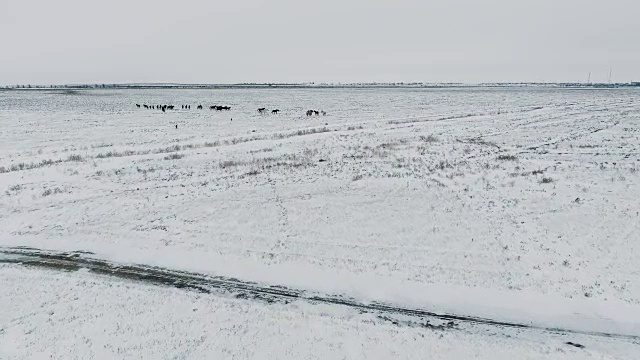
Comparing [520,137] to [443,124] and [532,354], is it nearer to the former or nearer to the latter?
[443,124]

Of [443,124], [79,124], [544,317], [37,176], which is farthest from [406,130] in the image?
[79,124]

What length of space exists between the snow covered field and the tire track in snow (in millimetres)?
214

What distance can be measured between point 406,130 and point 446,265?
81.5 ft

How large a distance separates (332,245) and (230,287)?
3.32 meters

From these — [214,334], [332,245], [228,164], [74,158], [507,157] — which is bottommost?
[214,334]

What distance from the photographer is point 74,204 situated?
16375 mm

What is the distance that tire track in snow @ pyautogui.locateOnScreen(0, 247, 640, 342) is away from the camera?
8.84 metres

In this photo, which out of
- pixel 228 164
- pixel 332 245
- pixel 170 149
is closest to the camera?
pixel 332 245

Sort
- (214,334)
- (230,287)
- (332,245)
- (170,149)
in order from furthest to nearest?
(170,149) → (332,245) → (230,287) → (214,334)

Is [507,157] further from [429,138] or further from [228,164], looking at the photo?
[228,164]

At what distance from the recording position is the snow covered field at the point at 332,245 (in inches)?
329

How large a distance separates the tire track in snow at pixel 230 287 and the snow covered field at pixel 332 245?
214 mm

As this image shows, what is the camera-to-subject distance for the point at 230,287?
1038cm

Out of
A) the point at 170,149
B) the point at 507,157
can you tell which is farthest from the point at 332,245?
the point at 170,149
